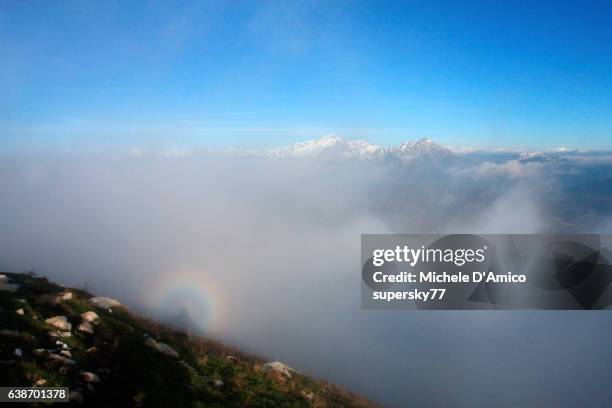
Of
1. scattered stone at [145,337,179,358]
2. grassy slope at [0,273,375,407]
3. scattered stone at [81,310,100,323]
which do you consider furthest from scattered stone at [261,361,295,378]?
scattered stone at [81,310,100,323]

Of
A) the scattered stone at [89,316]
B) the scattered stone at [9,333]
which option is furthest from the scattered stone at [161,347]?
the scattered stone at [9,333]

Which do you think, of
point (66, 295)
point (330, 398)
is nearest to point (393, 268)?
point (330, 398)

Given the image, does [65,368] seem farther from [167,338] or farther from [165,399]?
[167,338]

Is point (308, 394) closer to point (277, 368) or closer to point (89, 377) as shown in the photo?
point (277, 368)

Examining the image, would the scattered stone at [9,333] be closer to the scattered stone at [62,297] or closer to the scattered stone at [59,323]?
the scattered stone at [59,323]

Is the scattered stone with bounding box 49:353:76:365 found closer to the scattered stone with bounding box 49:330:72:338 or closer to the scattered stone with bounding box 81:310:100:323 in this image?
the scattered stone with bounding box 49:330:72:338

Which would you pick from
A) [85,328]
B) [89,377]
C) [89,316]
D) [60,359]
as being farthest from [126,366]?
[89,316]
